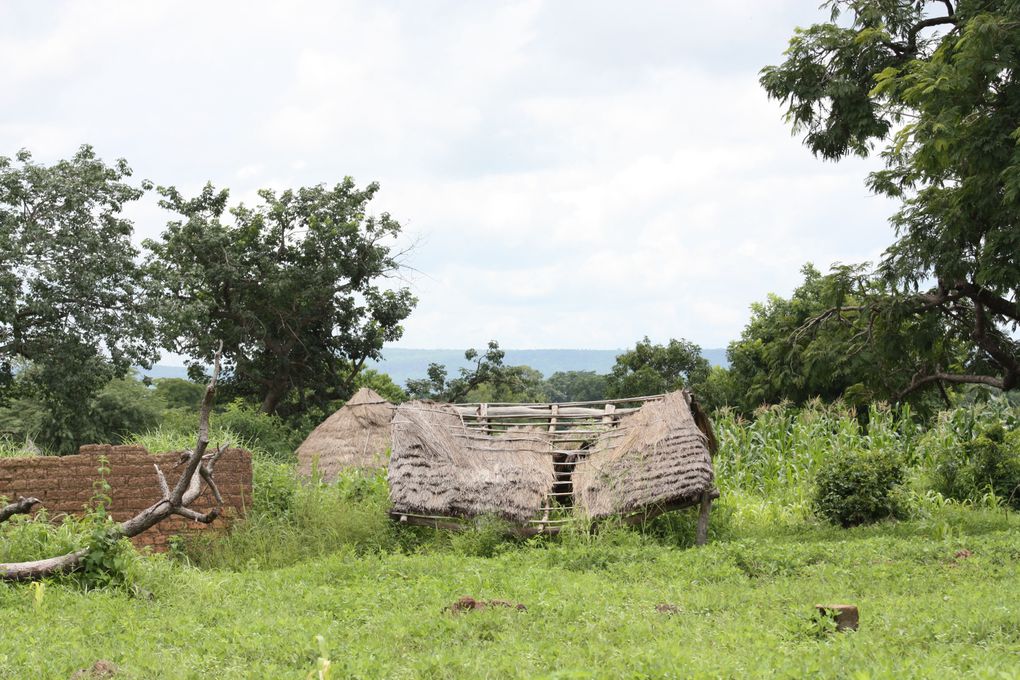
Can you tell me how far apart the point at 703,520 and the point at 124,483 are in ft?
19.8

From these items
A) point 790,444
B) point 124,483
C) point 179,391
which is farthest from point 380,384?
point 124,483

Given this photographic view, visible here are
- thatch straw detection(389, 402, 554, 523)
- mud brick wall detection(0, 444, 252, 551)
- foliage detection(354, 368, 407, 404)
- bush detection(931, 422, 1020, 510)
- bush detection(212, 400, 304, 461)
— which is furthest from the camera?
foliage detection(354, 368, 407, 404)

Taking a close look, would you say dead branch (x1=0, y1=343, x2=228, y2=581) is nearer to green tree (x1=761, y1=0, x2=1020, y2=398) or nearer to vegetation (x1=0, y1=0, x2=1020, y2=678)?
vegetation (x1=0, y1=0, x2=1020, y2=678)

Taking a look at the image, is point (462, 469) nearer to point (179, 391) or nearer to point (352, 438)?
point (352, 438)

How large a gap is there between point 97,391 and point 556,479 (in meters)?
12.8

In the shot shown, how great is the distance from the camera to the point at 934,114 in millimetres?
13117

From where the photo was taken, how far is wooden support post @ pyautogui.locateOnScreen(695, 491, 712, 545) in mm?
10766

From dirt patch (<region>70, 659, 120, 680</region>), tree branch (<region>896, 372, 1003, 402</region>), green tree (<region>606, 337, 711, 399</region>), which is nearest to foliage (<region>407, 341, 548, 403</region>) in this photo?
green tree (<region>606, 337, 711, 399</region>)

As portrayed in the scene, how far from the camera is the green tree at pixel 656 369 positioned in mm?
32000

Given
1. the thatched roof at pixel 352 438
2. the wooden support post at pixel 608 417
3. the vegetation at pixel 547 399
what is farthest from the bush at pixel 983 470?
the thatched roof at pixel 352 438

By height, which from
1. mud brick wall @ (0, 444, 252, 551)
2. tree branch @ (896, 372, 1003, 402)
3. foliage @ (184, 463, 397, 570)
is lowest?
foliage @ (184, 463, 397, 570)

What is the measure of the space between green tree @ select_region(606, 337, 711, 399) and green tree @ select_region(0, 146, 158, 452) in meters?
16.0

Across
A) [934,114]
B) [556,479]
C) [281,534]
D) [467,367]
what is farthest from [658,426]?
[467,367]

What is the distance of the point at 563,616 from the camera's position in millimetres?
6355
